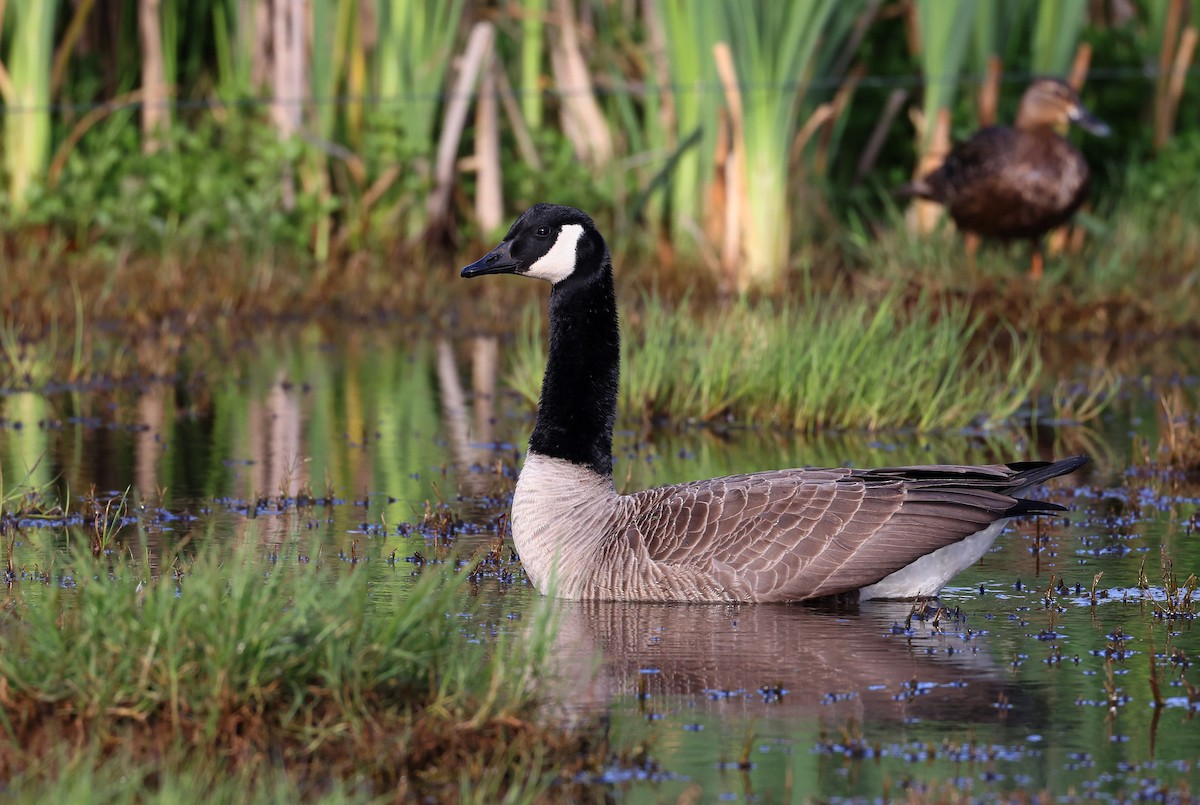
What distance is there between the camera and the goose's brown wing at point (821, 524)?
7219 millimetres

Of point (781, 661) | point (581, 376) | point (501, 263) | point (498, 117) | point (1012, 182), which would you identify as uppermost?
point (498, 117)

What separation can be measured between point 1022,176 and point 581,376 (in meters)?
8.42

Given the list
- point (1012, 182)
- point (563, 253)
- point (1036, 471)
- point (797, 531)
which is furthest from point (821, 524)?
point (1012, 182)

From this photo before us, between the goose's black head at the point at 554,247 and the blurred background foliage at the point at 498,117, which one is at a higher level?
the blurred background foliage at the point at 498,117

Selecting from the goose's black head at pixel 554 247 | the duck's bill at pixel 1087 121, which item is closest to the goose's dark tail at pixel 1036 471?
the goose's black head at pixel 554 247

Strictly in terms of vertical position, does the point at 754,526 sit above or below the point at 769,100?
below

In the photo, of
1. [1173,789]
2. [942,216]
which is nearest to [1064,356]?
[942,216]

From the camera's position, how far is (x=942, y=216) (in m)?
17.0

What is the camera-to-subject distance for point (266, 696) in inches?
214

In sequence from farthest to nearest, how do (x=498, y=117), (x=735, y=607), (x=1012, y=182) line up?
(x=498, y=117)
(x=1012, y=182)
(x=735, y=607)

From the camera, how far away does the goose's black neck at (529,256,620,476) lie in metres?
7.90

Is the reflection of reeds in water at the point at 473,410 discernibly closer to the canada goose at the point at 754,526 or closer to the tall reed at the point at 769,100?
the canada goose at the point at 754,526

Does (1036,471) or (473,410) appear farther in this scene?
(473,410)

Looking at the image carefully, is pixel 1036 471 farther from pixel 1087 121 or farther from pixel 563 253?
pixel 1087 121
